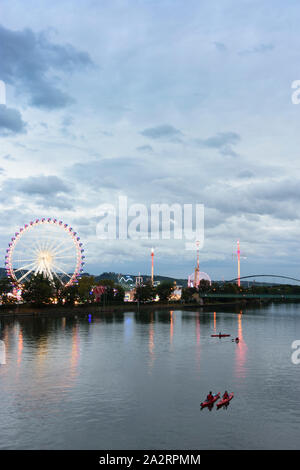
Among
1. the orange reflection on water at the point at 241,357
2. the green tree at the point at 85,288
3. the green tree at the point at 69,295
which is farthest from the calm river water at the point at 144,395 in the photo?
the green tree at the point at 85,288

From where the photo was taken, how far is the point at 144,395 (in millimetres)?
43469

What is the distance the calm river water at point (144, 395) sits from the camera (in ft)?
105

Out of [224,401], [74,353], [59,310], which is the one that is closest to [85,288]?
[59,310]

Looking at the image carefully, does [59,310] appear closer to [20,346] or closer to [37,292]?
[37,292]

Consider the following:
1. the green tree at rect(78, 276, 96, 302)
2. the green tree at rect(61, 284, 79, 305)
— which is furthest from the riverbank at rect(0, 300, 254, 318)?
the green tree at rect(78, 276, 96, 302)

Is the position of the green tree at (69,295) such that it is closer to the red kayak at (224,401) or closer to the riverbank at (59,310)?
the riverbank at (59,310)

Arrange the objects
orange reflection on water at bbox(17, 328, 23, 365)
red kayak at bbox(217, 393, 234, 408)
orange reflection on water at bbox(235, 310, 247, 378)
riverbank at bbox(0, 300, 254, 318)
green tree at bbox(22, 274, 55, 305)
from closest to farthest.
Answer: red kayak at bbox(217, 393, 234, 408)
orange reflection on water at bbox(235, 310, 247, 378)
orange reflection on water at bbox(17, 328, 23, 365)
riverbank at bbox(0, 300, 254, 318)
green tree at bbox(22, 274, 55, 305)

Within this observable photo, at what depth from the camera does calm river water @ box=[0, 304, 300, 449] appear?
32031 millimetres

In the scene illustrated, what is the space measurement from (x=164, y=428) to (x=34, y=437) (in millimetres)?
9281

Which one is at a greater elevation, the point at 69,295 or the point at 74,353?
the point at 69,295

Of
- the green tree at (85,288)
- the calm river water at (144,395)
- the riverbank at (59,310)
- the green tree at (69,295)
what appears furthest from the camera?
the green tree at (85,288)

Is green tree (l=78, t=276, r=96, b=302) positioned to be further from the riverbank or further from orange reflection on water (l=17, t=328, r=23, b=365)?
orange reflection on water (l=17, t=328, r=23, b=365)
